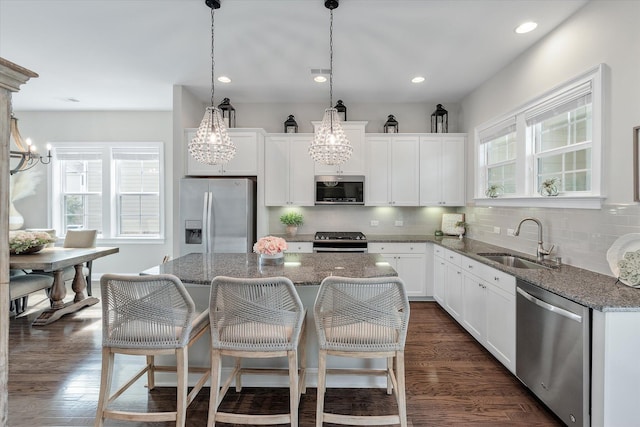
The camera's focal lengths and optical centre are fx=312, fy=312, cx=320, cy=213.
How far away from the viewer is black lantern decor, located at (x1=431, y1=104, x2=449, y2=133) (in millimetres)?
4645

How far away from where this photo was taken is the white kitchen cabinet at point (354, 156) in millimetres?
4504

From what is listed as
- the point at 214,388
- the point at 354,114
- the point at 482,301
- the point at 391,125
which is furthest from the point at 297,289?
the point at 354,114

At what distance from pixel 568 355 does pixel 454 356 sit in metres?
1.20

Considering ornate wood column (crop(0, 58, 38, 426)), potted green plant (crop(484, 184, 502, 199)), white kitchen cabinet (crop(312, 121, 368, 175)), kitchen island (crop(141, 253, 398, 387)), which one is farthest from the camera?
white kitchen cabinet (crop(312, 121, 368, 175))

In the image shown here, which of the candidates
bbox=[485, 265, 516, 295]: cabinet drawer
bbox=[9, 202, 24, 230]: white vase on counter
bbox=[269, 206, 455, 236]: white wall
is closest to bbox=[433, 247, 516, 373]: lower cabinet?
bbox=[485, 265, 516, 295]: cabinet drawer

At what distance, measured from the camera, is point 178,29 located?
2.87 meters

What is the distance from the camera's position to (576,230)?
252cm

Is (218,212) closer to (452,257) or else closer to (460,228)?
(452,257)

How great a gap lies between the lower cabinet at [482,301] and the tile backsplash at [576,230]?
596 mm

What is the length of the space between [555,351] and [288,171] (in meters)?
3.60

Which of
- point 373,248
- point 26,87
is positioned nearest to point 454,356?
point 373,248

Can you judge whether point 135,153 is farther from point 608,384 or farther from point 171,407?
point 608,384

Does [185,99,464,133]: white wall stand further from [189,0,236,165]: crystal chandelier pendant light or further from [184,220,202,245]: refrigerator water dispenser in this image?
[189,0,236,165]: crystal chandelier pendant light

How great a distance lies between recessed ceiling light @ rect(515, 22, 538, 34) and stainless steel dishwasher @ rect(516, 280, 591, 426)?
7.25 feet
